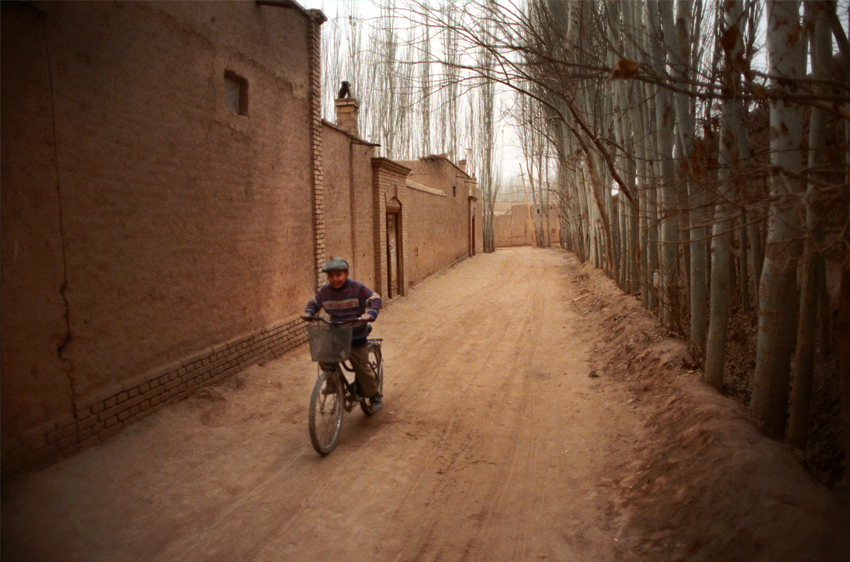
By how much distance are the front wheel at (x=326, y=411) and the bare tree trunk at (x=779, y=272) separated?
3234mm

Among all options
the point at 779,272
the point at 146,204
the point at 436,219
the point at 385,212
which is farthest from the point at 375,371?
the point at 436,219

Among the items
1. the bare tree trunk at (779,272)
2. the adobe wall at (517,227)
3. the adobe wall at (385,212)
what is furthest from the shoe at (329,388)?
the adobe wall at (517,227)

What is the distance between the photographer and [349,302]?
4871 millimetres

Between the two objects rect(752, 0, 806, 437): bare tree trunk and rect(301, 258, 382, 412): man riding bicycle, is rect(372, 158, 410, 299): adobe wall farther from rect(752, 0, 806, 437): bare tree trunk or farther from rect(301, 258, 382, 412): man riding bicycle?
rect(752, 0, 806, 437): bare tree trunk

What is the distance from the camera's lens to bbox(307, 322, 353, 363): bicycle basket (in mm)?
4473

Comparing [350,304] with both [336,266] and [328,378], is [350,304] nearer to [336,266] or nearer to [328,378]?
[336,266]

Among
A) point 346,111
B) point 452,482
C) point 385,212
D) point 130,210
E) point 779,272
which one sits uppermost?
point 346,111

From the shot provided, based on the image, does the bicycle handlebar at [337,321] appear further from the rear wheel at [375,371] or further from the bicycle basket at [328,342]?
the rear wheel at [375,371]

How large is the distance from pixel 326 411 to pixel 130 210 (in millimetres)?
2480

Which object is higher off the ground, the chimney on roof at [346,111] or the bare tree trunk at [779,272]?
the chimney on roof at [346,111]

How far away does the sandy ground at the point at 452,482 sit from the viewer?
3039mm

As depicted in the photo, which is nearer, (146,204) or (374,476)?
(374,476)

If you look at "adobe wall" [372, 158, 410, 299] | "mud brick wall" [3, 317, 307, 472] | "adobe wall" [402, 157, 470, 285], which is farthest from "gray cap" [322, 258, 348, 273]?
"adobe wall" [402, 157, 470, 285]

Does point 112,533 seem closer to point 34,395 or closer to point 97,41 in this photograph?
point 34,395
